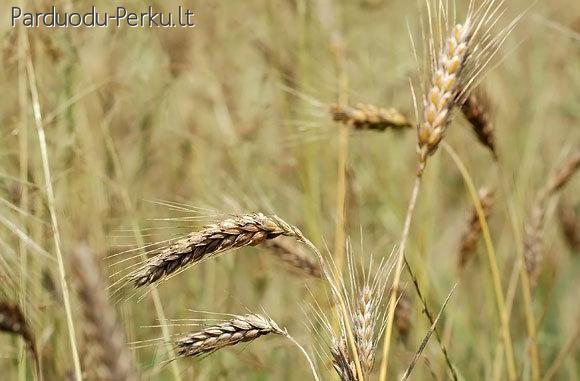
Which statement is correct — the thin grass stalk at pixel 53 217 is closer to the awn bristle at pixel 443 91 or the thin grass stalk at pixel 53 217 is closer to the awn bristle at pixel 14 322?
the awn bristle at pixel 14 322

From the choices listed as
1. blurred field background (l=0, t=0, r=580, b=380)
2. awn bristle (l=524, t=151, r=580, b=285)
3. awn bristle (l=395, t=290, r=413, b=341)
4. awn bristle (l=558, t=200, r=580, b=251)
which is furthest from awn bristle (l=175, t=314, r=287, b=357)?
awn bristle (l=558, t=200, r=580, b=251)

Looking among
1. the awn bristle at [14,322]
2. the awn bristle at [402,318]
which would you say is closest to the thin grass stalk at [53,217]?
the awn bristle at [14,322]

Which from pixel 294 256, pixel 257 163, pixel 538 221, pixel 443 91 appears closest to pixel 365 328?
pixel 443 91

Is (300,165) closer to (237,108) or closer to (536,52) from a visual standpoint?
(237,108)

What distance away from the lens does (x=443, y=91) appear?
3.88 ft

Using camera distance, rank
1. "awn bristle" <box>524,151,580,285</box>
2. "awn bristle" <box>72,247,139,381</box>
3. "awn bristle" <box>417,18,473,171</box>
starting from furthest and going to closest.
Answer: "awn bristle" <box>524,151,580,285</box> → "awn bristle" <box>417,18,473,171</box> → "awn bristle" <box>72,247,139,381</box>

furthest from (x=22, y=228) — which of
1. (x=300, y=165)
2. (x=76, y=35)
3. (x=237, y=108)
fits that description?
(x=237, y=108)

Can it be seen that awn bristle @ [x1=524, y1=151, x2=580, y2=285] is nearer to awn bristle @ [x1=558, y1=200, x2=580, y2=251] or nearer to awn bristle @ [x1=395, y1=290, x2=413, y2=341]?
awn bristle @ [x1=395, y1=290, x2=413, y2=341]

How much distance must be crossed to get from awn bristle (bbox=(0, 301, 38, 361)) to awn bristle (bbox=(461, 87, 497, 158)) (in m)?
0.80

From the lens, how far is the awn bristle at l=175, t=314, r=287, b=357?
41.9 inches

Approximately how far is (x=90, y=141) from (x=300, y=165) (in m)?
0.51

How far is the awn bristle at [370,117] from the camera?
1.47m

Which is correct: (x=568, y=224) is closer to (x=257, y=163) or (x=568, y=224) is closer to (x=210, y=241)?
(x=257, y=163)

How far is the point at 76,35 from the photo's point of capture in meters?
1.87
